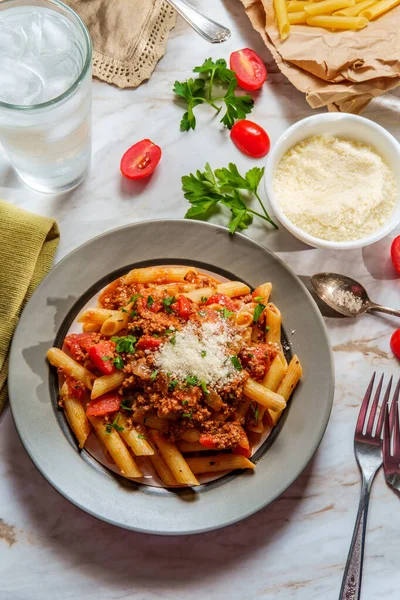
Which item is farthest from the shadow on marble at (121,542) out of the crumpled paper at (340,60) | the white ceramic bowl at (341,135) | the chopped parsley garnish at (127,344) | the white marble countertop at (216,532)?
the crumpled paper at (340,60)

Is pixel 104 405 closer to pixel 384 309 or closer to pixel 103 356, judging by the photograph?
pixel 103 356

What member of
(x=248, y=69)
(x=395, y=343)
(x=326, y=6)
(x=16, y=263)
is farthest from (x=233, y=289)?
(x=326, y=6)

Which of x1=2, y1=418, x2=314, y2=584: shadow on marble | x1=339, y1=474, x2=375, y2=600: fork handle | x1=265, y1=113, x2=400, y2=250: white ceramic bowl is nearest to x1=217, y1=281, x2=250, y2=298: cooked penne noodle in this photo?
x1=265, y1=113, x2=400, y2=250: white ceramic bowl

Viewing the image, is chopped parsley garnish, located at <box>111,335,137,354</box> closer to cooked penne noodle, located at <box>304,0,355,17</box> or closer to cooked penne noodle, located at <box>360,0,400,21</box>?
cooked penne noodle, located at <box>304,0,355,17</box>

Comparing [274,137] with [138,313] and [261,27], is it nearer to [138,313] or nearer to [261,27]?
[261,27]

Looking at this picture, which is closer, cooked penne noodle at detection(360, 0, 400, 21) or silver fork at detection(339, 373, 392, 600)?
silver fork at detection(339, 373, 392, 600)

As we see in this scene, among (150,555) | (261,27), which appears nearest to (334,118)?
(261,27)
